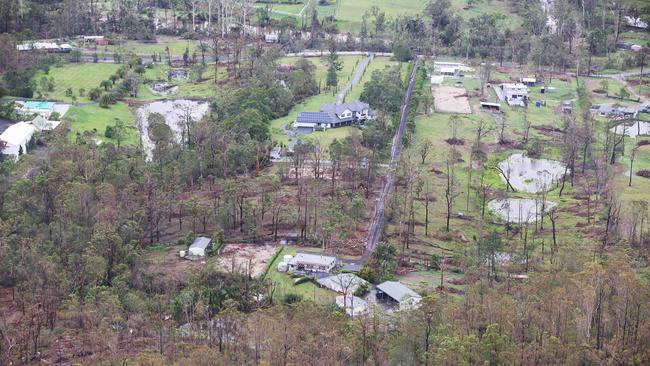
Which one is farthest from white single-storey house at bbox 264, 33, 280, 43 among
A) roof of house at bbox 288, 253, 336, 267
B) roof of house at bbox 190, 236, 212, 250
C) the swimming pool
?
roof of house at bbox 288, 253, 336, 267

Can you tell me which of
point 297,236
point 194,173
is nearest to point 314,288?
point 297,236

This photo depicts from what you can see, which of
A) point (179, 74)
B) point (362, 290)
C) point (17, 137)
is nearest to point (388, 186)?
point (362, 290)

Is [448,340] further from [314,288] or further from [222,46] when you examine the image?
[222,46]

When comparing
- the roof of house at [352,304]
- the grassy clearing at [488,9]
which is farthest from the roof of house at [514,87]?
the roof of house at [352,304]

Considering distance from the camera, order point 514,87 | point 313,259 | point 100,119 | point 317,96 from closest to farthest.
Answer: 1. point 313,259
2. point 100,119
3. point 317,96
4. point 514,87

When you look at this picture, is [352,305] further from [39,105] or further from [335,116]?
[39,105]

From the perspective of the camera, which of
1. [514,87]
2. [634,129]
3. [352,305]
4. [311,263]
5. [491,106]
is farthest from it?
[514,87]

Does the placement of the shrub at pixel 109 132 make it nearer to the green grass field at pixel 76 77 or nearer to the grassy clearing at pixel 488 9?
the green grass field at pixel 76 77
